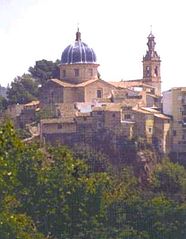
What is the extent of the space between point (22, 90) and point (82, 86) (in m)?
7.26

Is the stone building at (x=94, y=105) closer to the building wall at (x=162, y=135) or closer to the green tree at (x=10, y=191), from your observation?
the building wall at (x=162, y=135)

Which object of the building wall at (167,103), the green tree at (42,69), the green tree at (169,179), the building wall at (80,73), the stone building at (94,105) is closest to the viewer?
the green tree at (169,179)

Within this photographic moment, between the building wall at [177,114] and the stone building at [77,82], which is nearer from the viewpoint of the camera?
the building wall at [177,114]

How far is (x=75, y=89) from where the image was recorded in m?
46.8

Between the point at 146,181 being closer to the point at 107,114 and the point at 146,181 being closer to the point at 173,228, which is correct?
the point at 107,114

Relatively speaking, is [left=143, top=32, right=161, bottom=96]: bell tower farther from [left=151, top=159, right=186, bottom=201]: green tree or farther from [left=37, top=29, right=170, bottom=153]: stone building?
[left=151, top=159, right=186, bottom=201]: green tree

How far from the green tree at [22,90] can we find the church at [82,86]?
4262mm

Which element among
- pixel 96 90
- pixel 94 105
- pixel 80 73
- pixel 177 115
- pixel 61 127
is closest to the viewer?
pixel 61 127

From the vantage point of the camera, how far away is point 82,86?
46.6m

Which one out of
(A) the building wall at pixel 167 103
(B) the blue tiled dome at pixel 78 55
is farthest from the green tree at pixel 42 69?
(A) the building wall at pixel 167 103

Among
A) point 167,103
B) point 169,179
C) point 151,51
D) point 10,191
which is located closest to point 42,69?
point 151,51

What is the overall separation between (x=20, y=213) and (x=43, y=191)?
853 millimetres

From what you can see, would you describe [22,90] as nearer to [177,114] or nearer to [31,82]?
[31,82]

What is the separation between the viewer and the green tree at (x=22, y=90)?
5194 cm
